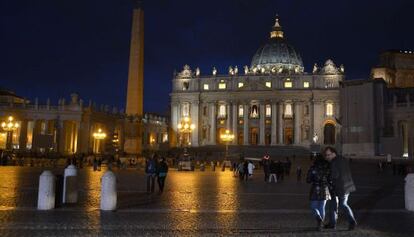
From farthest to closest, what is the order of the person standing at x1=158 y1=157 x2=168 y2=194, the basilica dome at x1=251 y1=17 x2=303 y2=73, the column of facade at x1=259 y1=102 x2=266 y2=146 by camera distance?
the basilica dome at x1=251 y1=17 x2=303 y2=73
the column of facade at x1=259 y1=102 x2=266 y2=146
the person standing at x1=158 y1=157 x2=168 y2=194

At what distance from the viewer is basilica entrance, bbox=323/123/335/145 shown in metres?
78.8

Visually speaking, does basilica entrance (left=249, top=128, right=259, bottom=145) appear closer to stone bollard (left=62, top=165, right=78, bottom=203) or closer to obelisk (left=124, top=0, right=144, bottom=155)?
obelisk (left=124, top=0, right=144, bottom=155)

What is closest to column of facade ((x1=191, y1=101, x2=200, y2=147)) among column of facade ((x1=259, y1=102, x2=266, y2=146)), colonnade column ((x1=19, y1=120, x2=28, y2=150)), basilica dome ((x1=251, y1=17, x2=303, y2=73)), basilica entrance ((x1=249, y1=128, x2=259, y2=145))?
basilica entrance ((x1=249, y1=128, x2=259, y2=145))

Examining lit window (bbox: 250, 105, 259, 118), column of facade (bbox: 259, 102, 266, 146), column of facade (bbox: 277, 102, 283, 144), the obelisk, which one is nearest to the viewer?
the obelisk

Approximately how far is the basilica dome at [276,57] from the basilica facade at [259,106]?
8760 mm

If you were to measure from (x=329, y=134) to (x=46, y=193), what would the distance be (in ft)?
240

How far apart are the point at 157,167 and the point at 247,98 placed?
6656 cm

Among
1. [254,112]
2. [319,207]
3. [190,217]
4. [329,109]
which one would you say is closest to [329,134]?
[329,109]

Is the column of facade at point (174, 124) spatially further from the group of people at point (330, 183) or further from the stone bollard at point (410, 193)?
the group of people at point (330, 183)

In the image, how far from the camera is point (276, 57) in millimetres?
94688

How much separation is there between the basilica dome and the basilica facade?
8760mm

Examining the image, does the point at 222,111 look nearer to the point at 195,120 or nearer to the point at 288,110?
the point at 195,120

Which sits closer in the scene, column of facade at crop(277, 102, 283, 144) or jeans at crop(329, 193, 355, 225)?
jeans at crop(329, 193, 355, 225)

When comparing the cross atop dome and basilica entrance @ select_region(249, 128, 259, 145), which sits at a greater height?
the cross atop dome
